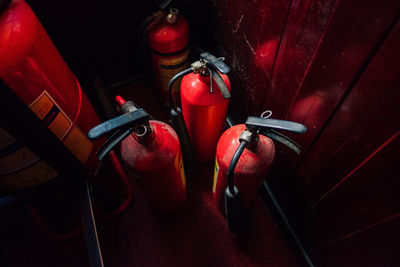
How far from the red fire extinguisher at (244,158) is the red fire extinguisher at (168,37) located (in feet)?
2.01

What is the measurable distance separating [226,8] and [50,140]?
0.89 m

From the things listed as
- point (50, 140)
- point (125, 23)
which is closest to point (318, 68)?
point (50, 140)

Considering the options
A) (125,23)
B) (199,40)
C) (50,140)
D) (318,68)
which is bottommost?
(199,40)

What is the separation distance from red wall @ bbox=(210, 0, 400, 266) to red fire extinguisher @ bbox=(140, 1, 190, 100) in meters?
0.28

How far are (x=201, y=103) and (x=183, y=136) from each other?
0.65 feet

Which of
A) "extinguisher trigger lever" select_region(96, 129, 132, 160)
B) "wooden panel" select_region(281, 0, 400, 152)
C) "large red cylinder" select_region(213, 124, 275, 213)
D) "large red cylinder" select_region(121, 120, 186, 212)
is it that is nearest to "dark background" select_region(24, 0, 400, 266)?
"wooden panel" select_region(281, 0, 400, 152)

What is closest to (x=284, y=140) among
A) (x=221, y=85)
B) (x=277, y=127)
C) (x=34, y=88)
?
(x=277, y=127)

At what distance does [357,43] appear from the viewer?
0.50 meters

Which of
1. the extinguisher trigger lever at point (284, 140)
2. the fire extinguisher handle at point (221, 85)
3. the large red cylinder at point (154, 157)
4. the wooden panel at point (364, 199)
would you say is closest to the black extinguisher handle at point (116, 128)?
the large red cylinder at point (154, 157)

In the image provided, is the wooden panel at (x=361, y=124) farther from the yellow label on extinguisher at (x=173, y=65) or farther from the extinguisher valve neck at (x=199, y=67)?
the yellow label on extinguisher at (x=173, y=65)

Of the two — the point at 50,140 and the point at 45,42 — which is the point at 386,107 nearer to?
the point at 50,140

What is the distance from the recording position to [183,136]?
105cm

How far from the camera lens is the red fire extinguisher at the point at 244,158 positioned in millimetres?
641

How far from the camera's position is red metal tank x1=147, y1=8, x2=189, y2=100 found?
115cm
